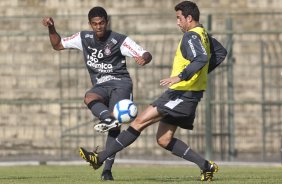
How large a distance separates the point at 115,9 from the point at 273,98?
4.21 meters

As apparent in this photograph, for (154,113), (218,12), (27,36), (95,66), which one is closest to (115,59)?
(95,66)

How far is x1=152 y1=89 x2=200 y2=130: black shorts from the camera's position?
14.0 meters

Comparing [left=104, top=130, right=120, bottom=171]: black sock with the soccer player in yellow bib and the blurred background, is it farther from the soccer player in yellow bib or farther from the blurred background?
the blurred background

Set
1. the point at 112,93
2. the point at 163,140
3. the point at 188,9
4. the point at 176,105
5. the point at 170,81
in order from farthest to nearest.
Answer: the point at 112,93 < the point at 163,140 < the point at 188,9 < the point at 176,105 < the point at 170,81

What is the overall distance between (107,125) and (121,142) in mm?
261

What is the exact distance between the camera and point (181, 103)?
1407 cm

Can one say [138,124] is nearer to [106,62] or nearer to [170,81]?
[170,81]

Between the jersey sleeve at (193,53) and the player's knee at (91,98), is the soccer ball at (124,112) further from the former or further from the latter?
the jersey sleeve at (193,53)

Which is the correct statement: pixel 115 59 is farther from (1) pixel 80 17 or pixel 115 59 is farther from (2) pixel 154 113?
(1) pixel 80 17

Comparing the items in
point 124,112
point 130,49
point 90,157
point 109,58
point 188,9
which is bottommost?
point 90,157

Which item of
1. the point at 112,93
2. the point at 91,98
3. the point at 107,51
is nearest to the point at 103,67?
the point at 107,51

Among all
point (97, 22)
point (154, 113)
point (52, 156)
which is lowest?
point (52, 156)

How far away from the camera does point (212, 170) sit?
46.6ft

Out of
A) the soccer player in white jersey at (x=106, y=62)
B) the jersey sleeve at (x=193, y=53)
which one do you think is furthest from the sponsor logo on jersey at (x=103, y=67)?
the jersey sleeve at (x=193, y=53)
